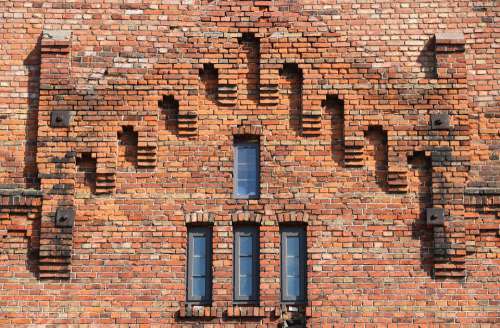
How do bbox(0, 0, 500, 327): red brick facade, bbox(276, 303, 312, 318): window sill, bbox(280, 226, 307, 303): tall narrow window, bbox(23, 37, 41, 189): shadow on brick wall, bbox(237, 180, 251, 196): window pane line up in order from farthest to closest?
bbox(23, 37, 41, 189): shadow on brick wall, bbox(237, 180, 251, 196): window pane, bbox(280, 226, 307, 303): tall narrow window, bbox(0, 0, 500, 327): red brick facade, bbox(276, 303, 312, 318): window sill

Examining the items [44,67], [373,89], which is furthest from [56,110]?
[373,89]

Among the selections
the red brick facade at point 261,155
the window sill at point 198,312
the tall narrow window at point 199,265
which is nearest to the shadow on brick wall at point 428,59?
the red brick facade at point 261,155

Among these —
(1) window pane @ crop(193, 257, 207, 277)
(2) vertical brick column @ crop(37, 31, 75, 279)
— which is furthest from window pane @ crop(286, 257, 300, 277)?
(2) vertical brick column @ crop(37, 31, 75, 279)

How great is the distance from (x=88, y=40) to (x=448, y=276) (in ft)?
19.4

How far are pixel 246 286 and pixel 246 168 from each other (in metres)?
1.63

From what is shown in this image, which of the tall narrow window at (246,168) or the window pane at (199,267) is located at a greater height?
the tall narrow window at (246,168)

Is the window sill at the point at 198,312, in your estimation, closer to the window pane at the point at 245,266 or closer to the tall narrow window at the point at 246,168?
the window pane at the point at 245,266

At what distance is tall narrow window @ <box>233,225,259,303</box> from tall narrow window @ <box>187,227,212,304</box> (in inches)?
14.0

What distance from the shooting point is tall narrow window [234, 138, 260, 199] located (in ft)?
48.3

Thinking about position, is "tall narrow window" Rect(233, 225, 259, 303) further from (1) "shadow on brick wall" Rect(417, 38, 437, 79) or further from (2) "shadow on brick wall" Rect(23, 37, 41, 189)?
(1) "shadow on brick wall" Rect(417, 38, 437, 79)

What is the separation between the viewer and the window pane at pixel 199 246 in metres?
14.5

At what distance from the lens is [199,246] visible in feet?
47.5

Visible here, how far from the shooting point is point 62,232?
1441 centimetres

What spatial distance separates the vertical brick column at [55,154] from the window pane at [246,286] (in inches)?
89.8
